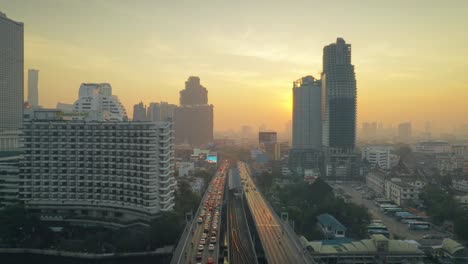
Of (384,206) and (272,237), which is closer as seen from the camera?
(272,237)

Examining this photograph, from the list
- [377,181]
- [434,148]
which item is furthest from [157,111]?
[434,148]

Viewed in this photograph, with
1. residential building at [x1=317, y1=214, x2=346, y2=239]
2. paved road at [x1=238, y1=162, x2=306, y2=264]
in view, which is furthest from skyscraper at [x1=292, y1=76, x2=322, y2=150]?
residential building at [x1=317, y1=214, x2=346, y2=239]

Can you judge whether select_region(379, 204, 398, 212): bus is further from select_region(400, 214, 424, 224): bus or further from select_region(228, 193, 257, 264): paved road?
select_region(228, 193, 257, 264): paved road

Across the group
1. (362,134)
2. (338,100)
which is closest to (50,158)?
(338,100)

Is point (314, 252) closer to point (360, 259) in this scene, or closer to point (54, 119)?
point (360, 259)

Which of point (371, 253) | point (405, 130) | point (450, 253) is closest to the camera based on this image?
point (371, 253)

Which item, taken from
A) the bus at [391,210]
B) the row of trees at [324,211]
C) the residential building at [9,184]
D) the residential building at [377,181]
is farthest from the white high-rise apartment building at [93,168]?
the residential building at [377,181]

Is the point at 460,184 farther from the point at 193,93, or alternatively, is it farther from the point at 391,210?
the point at 193,93
